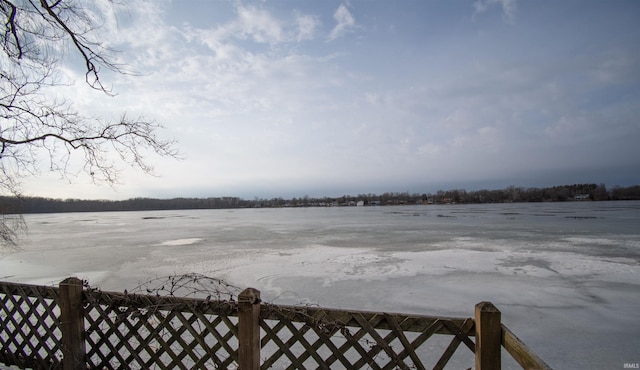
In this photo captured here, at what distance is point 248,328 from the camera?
2436 mm

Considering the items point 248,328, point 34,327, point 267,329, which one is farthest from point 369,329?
point 34,327

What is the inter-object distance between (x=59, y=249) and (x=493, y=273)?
2007cm

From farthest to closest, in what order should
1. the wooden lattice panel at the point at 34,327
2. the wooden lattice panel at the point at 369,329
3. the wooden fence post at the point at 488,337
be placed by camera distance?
the wooden lattice panel at the point at 34,327
the wooden lattice panel at the point at 369,329
the wooden fence post at the point at 488,337

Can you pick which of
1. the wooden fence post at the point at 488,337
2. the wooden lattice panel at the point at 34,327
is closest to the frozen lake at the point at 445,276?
the wooden fence post at the point at 488,337

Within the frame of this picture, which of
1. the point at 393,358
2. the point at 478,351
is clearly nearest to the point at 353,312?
the point at 393,358

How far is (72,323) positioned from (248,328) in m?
1.80

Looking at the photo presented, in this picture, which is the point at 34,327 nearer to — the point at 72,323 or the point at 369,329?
the point at 72,323

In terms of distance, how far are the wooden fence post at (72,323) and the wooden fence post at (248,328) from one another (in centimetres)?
167

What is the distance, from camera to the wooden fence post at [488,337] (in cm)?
214

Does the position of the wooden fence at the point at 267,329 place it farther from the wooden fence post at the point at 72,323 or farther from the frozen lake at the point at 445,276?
the frozen lake at the point at 445,276

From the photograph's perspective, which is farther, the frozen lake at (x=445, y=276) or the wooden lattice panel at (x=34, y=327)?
the frozen lake at (x=445, y=276)

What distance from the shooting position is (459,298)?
7.48 meters

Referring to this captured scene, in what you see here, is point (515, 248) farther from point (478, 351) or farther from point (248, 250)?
point (478, 351)

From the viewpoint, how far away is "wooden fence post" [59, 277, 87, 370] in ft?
9.72
